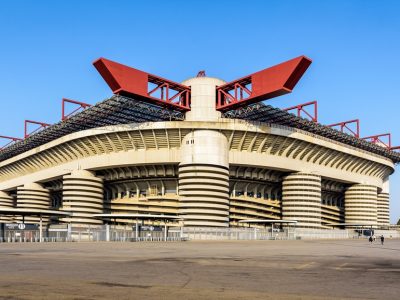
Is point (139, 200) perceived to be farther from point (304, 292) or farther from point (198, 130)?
point (304, 292)

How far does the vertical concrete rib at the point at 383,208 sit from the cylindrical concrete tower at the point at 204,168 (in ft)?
194

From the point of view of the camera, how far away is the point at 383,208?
120625mm

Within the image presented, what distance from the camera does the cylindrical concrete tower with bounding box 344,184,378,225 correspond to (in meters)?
104

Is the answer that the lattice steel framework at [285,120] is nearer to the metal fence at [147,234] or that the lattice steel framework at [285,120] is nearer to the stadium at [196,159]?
the stadium at [196,159]

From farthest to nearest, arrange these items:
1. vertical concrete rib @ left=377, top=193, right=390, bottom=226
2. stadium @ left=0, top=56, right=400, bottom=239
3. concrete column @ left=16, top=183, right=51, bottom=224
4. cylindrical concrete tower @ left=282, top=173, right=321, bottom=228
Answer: vertical concrete rib @ left=377, top=193, right=390, bottom=226 → concrete column @ left=16, top=183, right=51, bottom=224 → cylindrical concrete tower @ left=282, top=173, right=321, bottom=228 → stadium @ left=0, top=56, right=400, bottom=239

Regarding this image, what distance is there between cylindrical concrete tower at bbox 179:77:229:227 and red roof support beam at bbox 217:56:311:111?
2.65 meters

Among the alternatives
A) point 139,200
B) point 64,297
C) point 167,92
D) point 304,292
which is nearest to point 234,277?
point 304,292

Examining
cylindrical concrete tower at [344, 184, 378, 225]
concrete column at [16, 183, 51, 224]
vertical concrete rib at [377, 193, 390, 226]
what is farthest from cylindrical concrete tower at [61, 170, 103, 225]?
vertical concrete rib at [377, 193, 390, 226]

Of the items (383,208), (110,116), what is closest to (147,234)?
(110,116)

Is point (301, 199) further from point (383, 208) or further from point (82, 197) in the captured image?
point (383, 208)

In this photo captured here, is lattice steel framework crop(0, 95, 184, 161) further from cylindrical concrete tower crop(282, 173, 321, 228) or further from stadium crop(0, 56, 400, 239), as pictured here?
cylindrical concrete tower crop(282, 173, 321, 228)

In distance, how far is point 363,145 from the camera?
103 metres

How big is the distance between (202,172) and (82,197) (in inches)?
967

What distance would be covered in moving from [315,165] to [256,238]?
2336 centimetres
